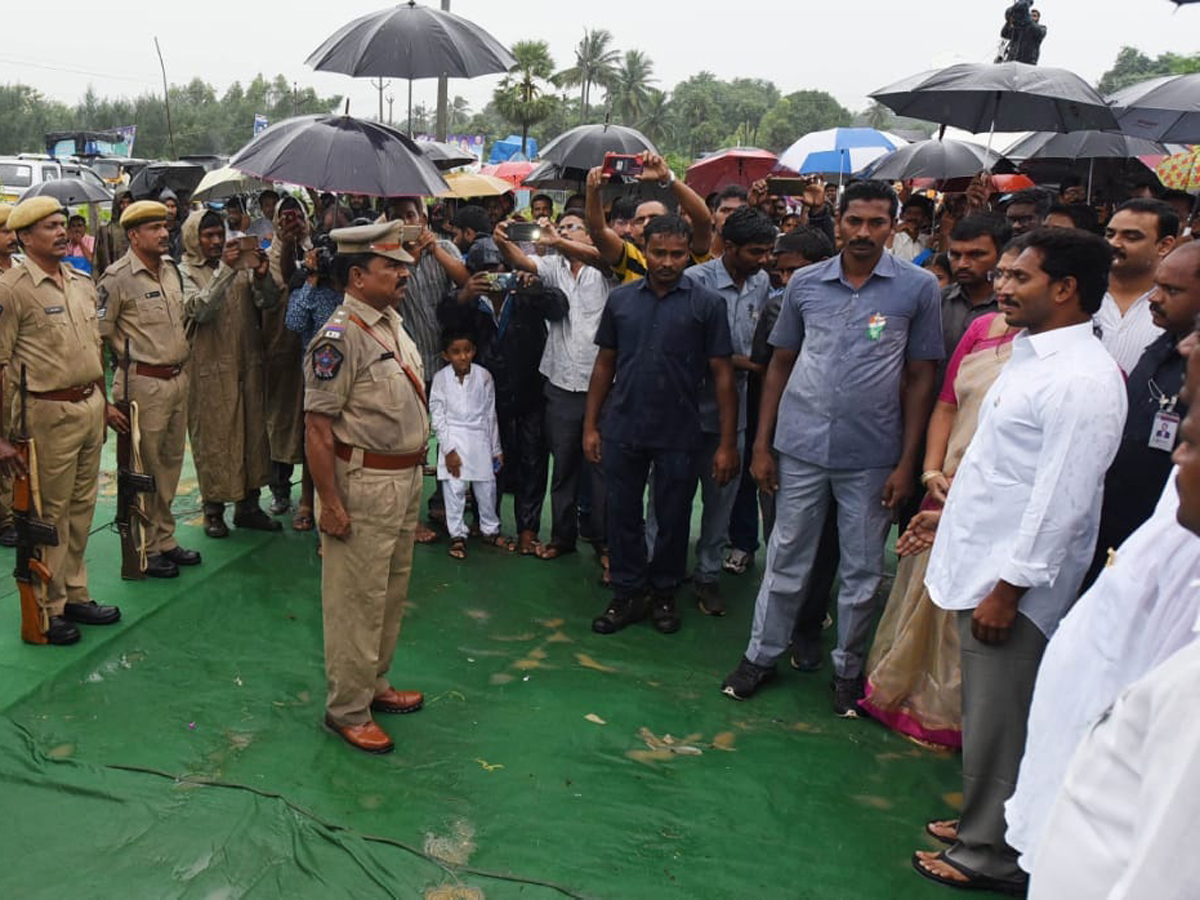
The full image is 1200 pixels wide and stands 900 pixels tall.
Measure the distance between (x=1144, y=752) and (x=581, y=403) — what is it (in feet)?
13.2

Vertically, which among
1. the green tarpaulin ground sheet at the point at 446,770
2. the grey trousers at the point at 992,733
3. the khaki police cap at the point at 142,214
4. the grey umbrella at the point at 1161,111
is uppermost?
the grey umbrella at the point at 1161,111

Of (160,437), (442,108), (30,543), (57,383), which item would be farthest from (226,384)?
(442,108)

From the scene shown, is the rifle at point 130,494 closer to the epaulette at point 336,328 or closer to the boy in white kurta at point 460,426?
the boy in white kurta at point 460,426

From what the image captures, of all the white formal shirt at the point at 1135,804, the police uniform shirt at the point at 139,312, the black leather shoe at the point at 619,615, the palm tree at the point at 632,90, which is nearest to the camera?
the white formal shirt at the point at 1135,804

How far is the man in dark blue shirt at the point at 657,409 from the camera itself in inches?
163

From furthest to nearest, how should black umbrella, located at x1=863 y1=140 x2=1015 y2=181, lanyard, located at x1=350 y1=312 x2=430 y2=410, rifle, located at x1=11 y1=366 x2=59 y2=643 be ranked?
1. black umbrella, located at x1=863 y1=140 x2=1015 y2=181
2. rifle, located at x1=11 y1=366 x2=59 y2=643
3. lanyard, located at x1=350 y1=312 x2=430 y2=410

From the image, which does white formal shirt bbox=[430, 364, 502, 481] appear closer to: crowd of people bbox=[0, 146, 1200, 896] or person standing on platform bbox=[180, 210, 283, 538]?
crowd of people bbox=[0, 146, 1200, 896]

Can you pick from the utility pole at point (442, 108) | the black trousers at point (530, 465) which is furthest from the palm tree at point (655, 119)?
the black trousers at point (530, 465)

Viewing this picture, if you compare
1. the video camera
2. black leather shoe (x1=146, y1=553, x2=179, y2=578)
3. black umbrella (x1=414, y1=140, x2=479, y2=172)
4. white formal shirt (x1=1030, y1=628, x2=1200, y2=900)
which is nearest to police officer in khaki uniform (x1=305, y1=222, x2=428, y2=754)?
the video camera

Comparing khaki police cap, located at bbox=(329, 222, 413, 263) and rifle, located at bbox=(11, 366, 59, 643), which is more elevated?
khaki police cap, located at bbox=(329, 222, 413, 263)

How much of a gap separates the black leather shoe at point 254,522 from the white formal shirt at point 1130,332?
4096 mm

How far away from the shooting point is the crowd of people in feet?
5.85

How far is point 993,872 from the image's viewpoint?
8.90 ft

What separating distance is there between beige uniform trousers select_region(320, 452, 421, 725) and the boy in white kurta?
1.70 meters
